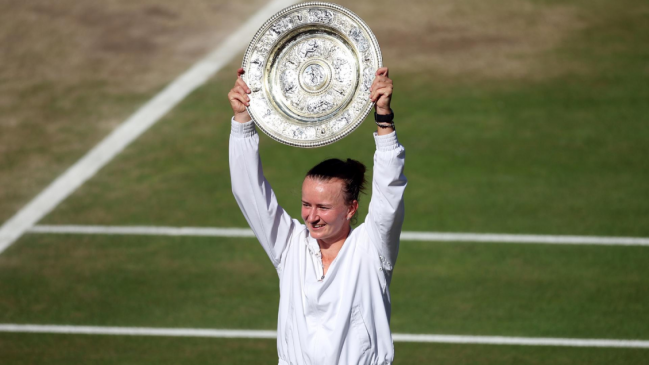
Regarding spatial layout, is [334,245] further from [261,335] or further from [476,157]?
[476,157]

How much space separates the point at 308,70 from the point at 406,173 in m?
5.55

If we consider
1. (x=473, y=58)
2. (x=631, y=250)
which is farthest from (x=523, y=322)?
(x=473, y=58)

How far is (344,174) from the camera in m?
4.52

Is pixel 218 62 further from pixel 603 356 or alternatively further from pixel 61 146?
pixel 603 356

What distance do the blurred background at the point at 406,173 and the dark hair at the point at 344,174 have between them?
4.74ft

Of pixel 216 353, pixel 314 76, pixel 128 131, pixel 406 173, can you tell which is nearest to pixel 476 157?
pixel 406 173

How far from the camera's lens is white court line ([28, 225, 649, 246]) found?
893cm

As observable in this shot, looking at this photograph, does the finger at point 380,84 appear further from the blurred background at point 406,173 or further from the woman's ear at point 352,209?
the blurred background at point 406,173

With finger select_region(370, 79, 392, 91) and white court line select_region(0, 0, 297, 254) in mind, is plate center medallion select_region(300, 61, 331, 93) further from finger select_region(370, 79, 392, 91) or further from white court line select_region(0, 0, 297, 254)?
white court line select_region(0, 0, 297, 254)

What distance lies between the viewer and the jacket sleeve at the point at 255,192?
4.54 metres

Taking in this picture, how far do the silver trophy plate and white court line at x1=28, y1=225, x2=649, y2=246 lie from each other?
4.55 m

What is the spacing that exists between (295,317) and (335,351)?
31 centimetres

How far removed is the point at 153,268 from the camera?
A: 870cm

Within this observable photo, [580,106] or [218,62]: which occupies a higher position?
[218,62]
